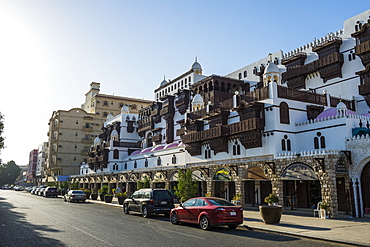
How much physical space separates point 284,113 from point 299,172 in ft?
20.6

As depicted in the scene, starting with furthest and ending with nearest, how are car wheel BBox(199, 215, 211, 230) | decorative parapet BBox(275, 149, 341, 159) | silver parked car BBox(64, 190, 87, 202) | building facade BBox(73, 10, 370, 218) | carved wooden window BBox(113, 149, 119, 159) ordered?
carved wooden window BBox(113, 149, 119, 159) < silver parked car BBox(64, 190, 87, 202) < building facade BBox(73, 10, 370, 218) < decorative parapet BBox(275, 149, 341, 159) < car wheel BBox(199, 215, 211, 230)

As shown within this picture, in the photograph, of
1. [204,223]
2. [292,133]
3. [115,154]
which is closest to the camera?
[204,223]

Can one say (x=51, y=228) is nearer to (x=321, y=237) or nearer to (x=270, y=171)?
(x=321, y=237)

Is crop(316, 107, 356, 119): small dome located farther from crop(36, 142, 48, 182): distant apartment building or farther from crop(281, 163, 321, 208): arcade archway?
crop(36, 142, 48, 182): distant apartment building

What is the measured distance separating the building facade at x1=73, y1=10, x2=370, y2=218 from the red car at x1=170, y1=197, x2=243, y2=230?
862 cm

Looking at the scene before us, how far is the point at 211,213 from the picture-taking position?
14.2 m

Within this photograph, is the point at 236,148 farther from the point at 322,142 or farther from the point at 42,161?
the point at 42,161

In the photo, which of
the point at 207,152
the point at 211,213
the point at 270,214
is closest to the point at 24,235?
the point at 211,213

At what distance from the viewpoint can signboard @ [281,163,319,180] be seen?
848 inches

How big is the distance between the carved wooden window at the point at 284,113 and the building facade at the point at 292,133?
3.3 inches

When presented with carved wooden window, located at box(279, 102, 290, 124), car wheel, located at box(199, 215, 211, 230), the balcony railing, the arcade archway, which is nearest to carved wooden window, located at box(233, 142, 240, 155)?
the balcony railing

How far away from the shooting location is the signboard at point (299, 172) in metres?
21.5

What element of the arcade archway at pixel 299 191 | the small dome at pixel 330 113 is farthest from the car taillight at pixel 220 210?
the small dome at pixel 330 113

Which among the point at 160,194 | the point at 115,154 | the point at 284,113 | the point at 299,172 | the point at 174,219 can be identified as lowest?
the point at 174,219
